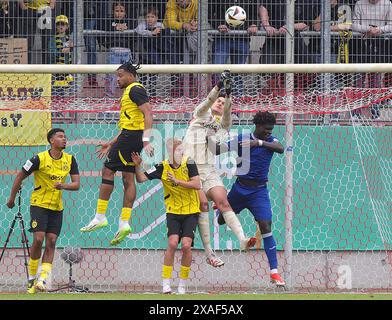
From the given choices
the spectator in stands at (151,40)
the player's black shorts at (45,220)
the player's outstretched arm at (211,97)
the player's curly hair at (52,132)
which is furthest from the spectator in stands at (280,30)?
the player's black shorts at (45,220)

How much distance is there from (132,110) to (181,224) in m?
1.95

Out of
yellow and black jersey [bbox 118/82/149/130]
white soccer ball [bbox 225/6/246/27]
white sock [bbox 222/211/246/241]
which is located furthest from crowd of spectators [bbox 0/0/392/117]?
yellow and black jersey [bbox 118/82/149/130]

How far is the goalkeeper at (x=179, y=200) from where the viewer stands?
14.5 metres

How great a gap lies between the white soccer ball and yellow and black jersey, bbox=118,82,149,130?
8.17 feet

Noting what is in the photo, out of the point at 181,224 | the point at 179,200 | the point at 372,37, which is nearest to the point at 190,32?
the point at 372,37

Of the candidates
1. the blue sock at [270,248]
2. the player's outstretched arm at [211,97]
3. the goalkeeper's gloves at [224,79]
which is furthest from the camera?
the blue sock at [270,248]

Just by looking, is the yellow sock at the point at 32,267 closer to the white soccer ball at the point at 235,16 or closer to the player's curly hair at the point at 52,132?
the player's curly hair at the point at 52,132

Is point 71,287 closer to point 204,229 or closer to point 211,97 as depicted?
point 204,229

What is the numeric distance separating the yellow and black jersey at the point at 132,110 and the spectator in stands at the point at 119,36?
10.6ft

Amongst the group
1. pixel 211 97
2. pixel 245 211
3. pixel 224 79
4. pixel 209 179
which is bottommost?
pixel 245 211

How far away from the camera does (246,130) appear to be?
16812 mm

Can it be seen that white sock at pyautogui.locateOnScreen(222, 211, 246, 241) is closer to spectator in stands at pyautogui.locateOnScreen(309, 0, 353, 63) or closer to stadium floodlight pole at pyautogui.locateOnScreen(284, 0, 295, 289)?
stadium floodlight pole at pyautogui.locateOnScreen(284, 0, 295, 289)

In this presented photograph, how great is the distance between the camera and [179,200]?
48.2ft

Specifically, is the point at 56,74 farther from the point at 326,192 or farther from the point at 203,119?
the point at 326,192
